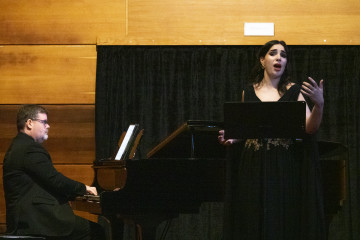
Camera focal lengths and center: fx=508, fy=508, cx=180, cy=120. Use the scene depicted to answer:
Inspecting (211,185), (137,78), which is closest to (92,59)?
(137,78)

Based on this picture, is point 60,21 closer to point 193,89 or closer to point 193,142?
point 193,89

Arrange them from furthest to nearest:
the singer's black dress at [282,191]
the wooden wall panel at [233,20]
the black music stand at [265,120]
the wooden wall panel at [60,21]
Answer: the wooden wall panel at [60,21] → the wooden wall panel at [233,20] → the singer's black dress at [282,191] → the black music stand at [265,120]

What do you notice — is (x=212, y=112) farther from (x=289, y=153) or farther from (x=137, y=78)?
(x=289, y=153)

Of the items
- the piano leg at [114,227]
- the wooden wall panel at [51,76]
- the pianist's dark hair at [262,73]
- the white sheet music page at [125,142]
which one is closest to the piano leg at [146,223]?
the piano leg at [114,227]

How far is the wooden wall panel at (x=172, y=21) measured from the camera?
5270mm

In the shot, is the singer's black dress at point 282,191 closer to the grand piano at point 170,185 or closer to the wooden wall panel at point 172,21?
the grand piano at point 170,185

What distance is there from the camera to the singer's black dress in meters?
2.80

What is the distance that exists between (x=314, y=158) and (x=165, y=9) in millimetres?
3058

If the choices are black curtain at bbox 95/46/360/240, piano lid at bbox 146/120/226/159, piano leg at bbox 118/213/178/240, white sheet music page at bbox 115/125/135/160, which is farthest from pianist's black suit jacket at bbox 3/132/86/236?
black curtain at bbox 95/46/360/240

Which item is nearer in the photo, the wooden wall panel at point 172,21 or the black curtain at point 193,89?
the black curtain at point 193,89

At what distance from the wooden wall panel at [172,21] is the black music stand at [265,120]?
104 inches

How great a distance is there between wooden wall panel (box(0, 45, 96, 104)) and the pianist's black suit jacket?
1.98 metres

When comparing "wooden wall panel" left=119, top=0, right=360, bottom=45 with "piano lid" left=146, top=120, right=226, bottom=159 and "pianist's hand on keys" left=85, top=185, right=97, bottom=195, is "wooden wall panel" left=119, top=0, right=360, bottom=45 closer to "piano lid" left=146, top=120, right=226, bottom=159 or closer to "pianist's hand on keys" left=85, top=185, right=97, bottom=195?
"piano lid" left=146, top=120, right=226, bottom=159

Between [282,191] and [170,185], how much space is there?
70 cm
